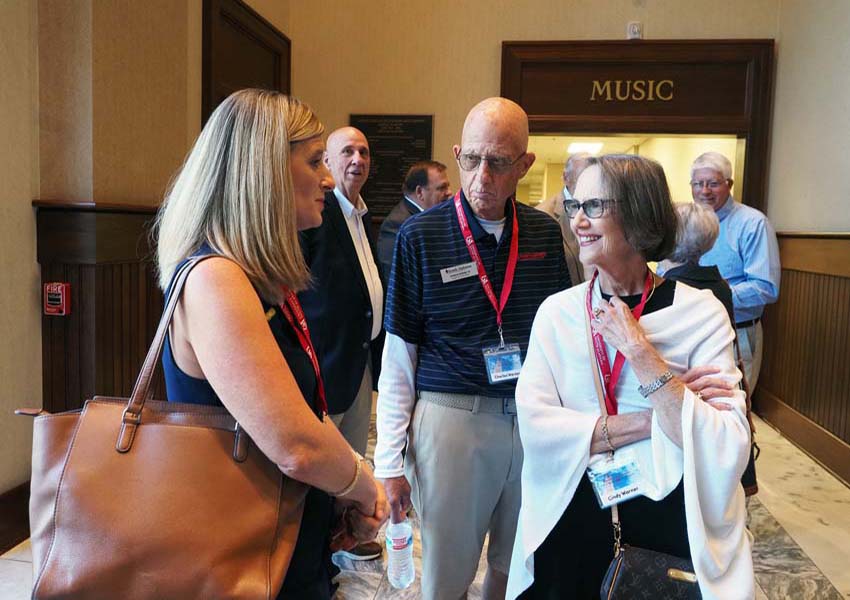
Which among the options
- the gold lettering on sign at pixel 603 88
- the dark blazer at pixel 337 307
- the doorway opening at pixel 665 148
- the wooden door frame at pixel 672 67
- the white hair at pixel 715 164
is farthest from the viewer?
the doorway opening at pixel 665 148

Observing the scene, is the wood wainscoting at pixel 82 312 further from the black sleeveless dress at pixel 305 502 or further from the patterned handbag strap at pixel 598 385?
the patterned handbag strap at pixel 598 385

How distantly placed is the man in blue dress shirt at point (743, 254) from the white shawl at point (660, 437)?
2.38 metres

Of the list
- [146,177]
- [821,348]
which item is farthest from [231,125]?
[821,348]

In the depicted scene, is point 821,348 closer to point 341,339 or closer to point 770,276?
point 770,276

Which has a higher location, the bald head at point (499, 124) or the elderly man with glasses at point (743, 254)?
the bald head at point (499, 124)

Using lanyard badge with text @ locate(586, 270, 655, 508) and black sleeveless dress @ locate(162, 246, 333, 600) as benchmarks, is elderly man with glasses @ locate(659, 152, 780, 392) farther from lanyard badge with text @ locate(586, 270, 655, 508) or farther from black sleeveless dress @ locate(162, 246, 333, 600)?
black sleeveless dress @ locate(162, 246, 333, 600)

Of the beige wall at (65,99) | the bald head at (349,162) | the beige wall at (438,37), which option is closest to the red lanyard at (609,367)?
the bald head at (349,162)

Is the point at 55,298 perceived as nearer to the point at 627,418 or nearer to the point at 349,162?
the point at 349,162

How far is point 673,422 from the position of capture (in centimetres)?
125

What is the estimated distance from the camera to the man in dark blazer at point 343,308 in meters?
2.52

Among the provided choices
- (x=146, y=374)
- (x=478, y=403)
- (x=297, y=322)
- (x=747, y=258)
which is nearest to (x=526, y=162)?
(x=478, y=403)

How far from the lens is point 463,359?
1.79 metres

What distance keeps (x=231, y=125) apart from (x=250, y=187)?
0.37 ft

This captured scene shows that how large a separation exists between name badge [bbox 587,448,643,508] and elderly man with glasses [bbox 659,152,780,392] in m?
2.46
